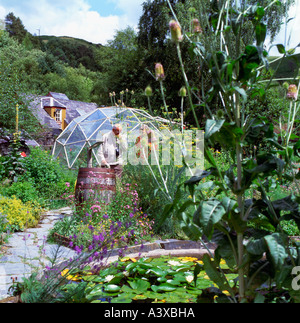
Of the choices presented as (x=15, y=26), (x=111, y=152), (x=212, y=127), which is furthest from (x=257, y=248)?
(x=15, y=26)

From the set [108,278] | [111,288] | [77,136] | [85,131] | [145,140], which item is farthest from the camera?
[77,136]

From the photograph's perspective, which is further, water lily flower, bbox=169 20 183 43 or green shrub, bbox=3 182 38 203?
green shrub, bbox=3 182 38 203

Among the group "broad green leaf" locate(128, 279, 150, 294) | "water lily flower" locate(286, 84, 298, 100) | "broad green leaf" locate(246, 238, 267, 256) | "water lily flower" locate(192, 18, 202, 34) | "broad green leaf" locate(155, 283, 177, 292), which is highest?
"water lily flower" locate(192, 18, 202, 34)

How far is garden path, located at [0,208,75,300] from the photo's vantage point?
249cm

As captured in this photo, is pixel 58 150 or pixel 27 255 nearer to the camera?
pixel 27 255

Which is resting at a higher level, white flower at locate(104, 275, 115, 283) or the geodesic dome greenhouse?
the geodesic dome greenhouse

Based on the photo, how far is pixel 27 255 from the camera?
3.44 meters

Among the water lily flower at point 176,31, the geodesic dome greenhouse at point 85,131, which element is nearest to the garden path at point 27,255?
the water lily flower at point 176,31

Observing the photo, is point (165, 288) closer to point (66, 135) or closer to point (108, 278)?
point (108, 278)

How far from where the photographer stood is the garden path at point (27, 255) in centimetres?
249

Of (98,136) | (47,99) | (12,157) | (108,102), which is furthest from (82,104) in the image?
(12,157)

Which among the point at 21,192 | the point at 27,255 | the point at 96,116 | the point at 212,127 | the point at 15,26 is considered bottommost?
the point at 27,255

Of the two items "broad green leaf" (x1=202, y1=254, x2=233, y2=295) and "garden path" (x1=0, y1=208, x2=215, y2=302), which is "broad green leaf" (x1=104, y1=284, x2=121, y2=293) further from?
"broad green leaf" (x1=202, y1=254, x2=233, y2=295)

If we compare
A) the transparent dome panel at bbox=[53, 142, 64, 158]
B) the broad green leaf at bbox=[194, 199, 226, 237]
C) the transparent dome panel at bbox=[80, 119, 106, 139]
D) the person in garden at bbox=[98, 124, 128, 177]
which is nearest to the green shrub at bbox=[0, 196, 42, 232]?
the person in garden at bbox=[98, 124, 128, 177]
